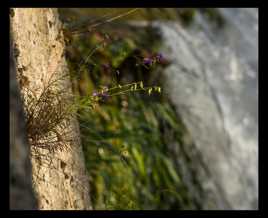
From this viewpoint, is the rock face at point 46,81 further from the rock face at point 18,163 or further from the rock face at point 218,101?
the rock face at point 218,101

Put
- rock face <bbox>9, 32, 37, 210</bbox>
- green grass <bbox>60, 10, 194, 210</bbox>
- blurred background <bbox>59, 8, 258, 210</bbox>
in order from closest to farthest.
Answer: rock face <bbox>9, 32, 37, 210</bbox> → green grass <bbox>60, 10, 194, 210</bbox> → blurred background <bbox>59, 8, 258, 210</bbox>

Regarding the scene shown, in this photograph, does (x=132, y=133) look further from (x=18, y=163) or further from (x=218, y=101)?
(x=18, y=163)

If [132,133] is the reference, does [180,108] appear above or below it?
above

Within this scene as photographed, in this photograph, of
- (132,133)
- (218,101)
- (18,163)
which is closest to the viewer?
(18,163)

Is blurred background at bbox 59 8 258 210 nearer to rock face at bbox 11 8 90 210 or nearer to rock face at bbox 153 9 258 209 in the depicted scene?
rock face at bbox 153 9 258 209

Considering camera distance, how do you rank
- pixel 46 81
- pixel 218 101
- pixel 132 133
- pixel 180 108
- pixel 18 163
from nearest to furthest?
pixel 18 163
pixel 46 81
pixel 132 133
pixel 180 108
pixel 218 101

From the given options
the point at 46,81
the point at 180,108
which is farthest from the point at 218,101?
the point at 46,81

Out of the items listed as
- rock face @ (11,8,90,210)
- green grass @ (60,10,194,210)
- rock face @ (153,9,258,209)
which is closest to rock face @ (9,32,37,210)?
rock face @ (11,8,90,210)
